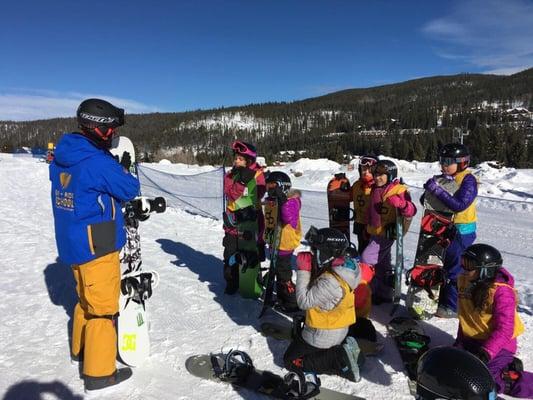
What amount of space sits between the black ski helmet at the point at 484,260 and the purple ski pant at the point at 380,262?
1.60m

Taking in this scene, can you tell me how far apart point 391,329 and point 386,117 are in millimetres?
148144

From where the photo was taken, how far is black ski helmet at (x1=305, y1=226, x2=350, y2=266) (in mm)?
3359

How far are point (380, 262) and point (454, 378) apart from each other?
321 centimetres

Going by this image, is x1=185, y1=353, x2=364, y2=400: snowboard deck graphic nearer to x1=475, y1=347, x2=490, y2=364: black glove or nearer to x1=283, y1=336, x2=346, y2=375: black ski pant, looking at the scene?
x1=283, y1=336, x2=346, y2=375: black ski pant

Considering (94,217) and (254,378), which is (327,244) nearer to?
(254,378)

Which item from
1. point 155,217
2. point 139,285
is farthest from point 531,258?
point 155,217

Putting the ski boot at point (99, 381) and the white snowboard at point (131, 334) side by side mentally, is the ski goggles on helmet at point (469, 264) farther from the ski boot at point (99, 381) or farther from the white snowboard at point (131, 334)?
the ski boot at point (99, 381)

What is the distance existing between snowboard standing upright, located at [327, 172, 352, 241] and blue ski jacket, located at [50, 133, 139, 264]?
3082mm

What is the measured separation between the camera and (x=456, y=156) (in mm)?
4391

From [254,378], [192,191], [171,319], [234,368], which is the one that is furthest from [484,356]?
[192,191]

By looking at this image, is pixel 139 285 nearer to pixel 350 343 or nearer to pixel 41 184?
pixel 350 343

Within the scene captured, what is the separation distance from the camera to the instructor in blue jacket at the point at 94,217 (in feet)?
10.5

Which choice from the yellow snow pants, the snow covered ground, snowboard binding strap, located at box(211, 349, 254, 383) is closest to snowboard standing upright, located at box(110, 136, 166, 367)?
the snow covered ground

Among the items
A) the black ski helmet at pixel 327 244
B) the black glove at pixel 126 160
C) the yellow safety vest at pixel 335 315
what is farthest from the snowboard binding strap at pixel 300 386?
the black glove at pixel 126 160
